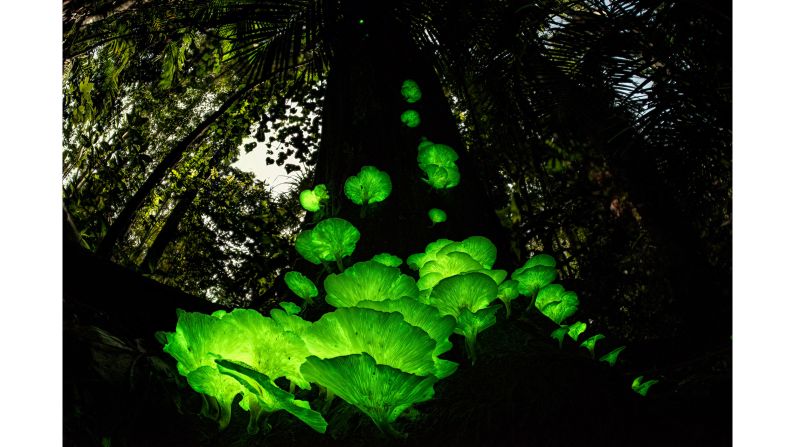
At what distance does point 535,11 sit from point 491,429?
2.51 meters

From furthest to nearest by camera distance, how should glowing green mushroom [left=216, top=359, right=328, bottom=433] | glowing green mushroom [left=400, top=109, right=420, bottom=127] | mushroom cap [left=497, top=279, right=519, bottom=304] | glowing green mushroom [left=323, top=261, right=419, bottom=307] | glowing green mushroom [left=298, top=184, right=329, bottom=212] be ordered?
glowing green mushroom [left=400, top=109, right=420, bottom=127]
glowing green mushroom [left=298, top=184, right=329, bottom=212]
mushroom cap [left=497, top=279, right=519, bottom=304]
glowing green mushroom [left=323, top=261, right=419, bottom=307]
glowing green mushroom [left=216, top=359, right=328, bottom=433]

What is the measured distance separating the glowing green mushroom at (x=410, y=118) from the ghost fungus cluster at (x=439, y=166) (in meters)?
0.26

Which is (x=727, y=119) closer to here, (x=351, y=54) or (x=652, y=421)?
(x=351, y=54)

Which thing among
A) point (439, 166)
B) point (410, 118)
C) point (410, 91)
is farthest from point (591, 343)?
point (410, 91)

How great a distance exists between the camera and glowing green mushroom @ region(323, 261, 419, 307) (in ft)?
2.33

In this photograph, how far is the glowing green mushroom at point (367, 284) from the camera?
71 cm

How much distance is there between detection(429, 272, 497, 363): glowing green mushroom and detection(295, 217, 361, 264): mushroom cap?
324mm

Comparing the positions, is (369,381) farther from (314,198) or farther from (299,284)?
(314,198)

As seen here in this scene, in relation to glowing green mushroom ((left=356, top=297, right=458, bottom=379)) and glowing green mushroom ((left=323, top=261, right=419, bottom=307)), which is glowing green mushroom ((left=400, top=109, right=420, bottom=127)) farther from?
glowing green mushroom ((left=356, top=297, right=458, bottom=379))

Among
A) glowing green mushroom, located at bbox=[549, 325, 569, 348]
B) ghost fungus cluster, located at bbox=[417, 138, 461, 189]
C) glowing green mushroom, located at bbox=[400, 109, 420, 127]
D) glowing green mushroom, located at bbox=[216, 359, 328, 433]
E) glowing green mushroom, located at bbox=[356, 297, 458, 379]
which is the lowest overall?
glowing green mushroom, located at bbox=[216, 359, 328, 433]

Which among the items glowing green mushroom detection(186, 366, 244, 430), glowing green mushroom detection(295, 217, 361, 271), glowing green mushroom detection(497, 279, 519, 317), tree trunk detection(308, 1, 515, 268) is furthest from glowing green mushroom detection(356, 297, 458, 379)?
tree trunk detection(308, 1, 515, 268)

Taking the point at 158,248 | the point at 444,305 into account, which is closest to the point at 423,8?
the point at 444,305

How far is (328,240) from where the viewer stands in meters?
1.06

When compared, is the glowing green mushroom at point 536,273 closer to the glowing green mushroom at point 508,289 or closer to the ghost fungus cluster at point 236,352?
the glowing green mushroom at point 508,289
